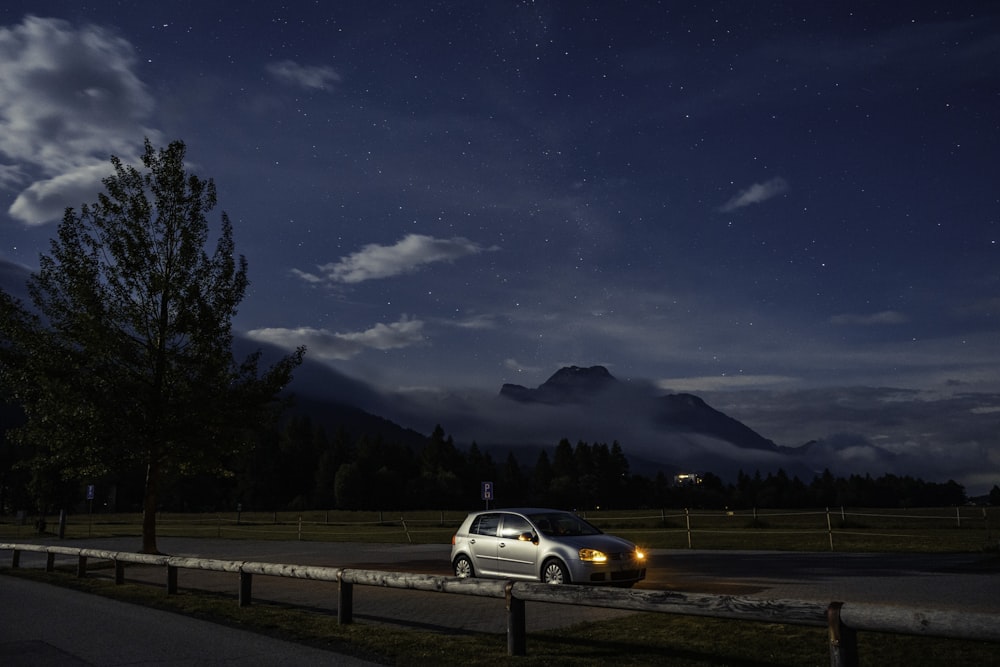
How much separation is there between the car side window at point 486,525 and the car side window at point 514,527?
9.7 inches

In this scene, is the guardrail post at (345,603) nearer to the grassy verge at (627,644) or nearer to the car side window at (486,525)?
the grassy verge at (627,644)

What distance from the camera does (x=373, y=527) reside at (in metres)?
55.4

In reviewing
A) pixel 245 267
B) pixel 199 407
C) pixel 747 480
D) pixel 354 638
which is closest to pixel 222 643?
pixel 354 638

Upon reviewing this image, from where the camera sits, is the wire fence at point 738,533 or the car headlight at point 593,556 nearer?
the car headlight at point 593,556

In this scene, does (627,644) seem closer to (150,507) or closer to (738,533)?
(150,507)

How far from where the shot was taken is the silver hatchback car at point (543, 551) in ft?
46.2

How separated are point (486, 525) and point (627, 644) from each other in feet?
24.1

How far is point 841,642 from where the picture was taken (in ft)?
20.2

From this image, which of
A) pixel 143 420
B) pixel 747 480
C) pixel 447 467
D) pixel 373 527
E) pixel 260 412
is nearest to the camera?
pixel 143 420

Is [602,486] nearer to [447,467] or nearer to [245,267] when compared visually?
[447,467]

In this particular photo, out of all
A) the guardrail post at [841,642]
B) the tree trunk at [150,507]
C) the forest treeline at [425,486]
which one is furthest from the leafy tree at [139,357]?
the forest treeline at [425,486]

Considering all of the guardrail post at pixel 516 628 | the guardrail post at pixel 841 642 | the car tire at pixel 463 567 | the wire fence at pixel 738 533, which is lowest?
the wire fence at pixel 738 533

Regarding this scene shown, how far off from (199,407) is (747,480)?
580 feet

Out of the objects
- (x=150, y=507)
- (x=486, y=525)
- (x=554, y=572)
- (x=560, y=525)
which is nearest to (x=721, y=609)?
(x=554, y=572)
